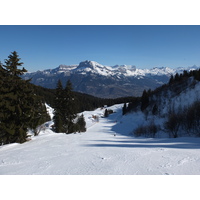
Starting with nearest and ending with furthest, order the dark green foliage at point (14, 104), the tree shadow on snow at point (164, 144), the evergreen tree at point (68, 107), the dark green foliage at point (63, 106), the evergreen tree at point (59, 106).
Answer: the tree shadow on snow at point (164, 144), the dark green foliage at point (14, 104), the evergreen tree at point (59, 106), the dark green foliage at point (63, 106), the evergreen tree at point (68, 107)

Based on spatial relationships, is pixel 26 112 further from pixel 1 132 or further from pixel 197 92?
pixel 197 92

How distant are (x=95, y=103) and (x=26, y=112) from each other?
530 feet

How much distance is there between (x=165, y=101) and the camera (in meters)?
62.6

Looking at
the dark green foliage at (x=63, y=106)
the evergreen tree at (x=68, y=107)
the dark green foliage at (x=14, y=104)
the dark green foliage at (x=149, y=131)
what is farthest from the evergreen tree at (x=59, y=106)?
the dark green foliage at (x=149, y=131)

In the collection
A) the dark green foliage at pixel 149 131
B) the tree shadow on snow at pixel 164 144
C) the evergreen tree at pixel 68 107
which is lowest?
the dark green foliage at pixel 149 131

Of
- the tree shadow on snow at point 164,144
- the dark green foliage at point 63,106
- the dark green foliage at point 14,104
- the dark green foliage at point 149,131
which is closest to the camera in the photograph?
the tree shadow on snow at point 164,144

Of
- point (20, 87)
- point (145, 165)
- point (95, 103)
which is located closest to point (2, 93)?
point (20, 87)

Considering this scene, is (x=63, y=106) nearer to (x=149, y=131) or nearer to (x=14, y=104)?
(x=14, y=104)

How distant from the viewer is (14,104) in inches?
626

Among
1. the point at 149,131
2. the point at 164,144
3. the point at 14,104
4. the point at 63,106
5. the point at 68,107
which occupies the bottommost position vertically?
Answer: the point at 149,131

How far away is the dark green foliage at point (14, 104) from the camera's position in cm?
1514

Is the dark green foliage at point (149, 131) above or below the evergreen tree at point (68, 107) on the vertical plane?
below

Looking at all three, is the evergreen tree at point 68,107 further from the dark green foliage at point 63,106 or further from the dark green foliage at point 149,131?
the dark green foliage at point 149,131

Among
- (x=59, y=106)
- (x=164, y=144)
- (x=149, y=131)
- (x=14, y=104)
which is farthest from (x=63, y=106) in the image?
(x=149, y=131)
